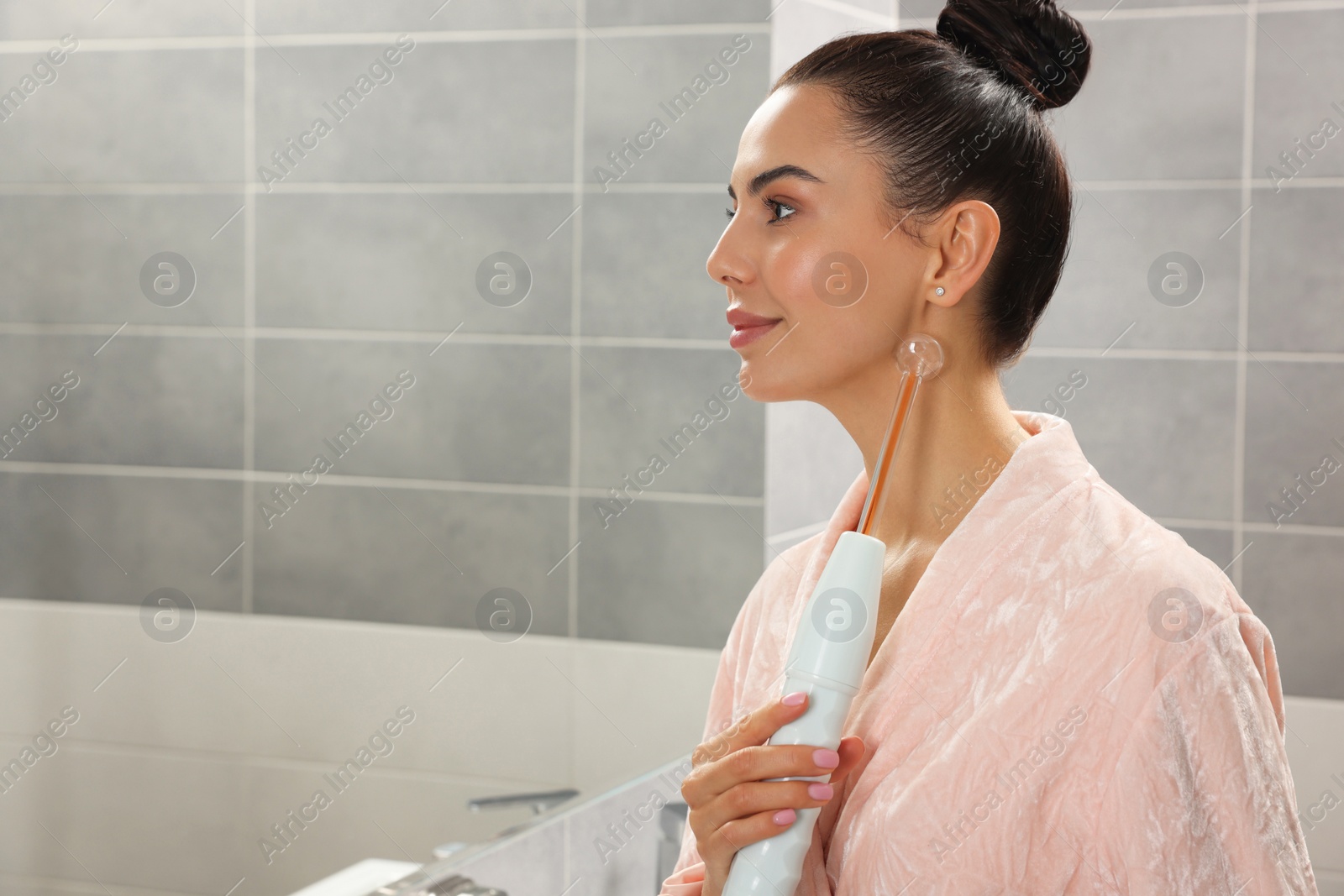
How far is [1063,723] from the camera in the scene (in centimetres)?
68

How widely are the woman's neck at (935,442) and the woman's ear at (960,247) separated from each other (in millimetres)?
60

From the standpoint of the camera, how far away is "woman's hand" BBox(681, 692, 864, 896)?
0.67 m

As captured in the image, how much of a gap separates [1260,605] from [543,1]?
1.26 meters

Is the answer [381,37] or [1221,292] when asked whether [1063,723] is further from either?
[1221,292]

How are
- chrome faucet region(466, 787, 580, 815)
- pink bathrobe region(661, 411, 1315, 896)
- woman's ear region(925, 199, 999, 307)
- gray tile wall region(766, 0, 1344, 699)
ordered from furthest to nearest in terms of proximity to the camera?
gray tile wall region(766, 0, 1344, 699)
chrome faucet region(466, 787, 580, 815)
woman's ear region(925, 199, 999, 307)
pink bathrobe region(661, 411, 1315, 896)

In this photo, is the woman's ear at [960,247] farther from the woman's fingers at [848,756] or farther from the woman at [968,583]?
the woman's fingers at [848,756]

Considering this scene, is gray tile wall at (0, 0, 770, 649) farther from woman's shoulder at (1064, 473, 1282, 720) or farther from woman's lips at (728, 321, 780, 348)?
woman's shoulder at (1064, 473, 1282, 720)

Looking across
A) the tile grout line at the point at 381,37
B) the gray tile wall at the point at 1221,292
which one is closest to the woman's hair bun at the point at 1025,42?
the tile grout line at the point at 381,37

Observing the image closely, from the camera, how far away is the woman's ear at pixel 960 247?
2.68ft

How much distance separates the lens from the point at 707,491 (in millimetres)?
1372

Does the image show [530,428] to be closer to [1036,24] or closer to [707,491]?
[707,491]

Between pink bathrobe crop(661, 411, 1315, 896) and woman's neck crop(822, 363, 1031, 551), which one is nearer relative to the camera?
pink bathrobe crop(661, 411, 1315, 896)

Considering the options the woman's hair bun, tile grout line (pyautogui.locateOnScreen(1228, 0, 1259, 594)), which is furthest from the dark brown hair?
tile grout line (pyautogui.locateOnScreen(1228, 0, 1259, 594))

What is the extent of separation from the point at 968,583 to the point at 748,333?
241 mm
